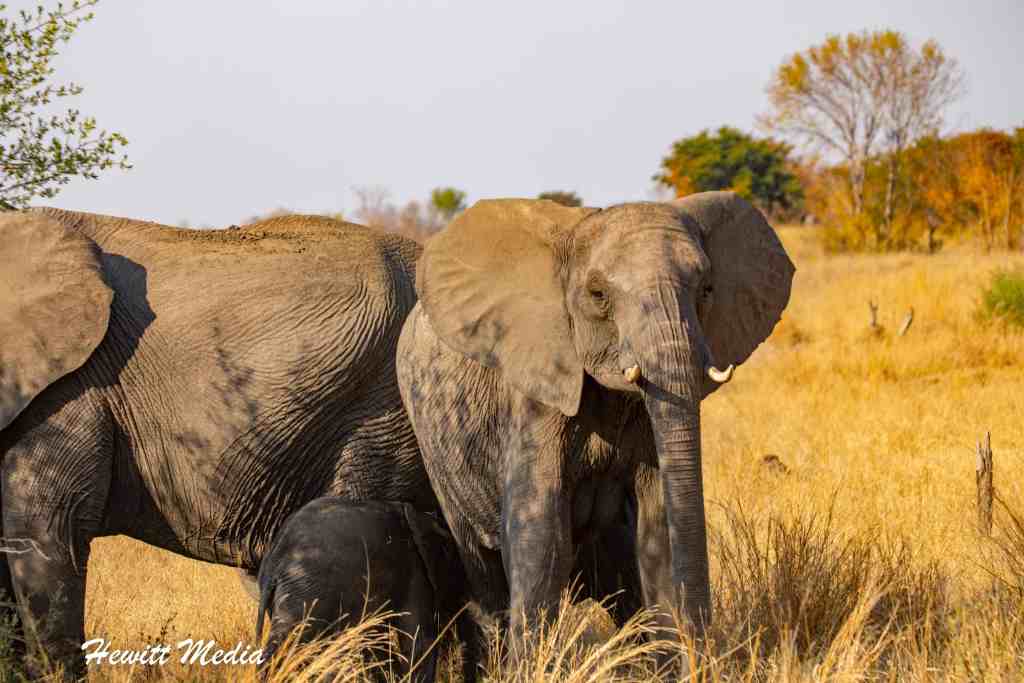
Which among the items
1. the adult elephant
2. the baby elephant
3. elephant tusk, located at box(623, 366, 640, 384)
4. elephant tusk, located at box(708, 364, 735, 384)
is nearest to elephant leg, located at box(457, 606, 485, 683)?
the baby elephant

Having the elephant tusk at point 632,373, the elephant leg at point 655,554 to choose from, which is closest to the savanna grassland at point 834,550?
the elephant leg at point 655,554

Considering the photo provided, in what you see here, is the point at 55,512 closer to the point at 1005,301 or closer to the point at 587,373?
the point at 587,373

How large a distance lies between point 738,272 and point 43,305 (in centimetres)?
286

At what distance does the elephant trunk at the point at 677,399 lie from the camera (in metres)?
4.30

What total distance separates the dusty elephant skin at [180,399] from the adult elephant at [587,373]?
537 mm

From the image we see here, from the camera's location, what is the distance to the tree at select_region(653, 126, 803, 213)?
41.8 meters

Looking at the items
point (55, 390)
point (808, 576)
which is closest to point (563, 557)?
point (808, 576)

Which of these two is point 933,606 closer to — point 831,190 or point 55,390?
point 55,390

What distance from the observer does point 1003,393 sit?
12125mm

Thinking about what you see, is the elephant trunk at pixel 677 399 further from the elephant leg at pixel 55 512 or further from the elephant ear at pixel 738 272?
the elephant leg at pixel 55 512

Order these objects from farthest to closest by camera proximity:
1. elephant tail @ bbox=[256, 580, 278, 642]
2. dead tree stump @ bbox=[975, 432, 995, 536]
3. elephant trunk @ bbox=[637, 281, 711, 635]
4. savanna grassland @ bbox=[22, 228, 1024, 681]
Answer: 1. dead tree stump @ bbox=[975, 432, 995, 536]
2. elephant tail @ bbox=[256, 580, 278, 642]
3. savanna grassland @ bbox=[22, 228, 1024, 681]
4. elephant trunk @ bbox=[637, 281, 711, 635]

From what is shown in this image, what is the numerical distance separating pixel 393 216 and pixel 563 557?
24.4m

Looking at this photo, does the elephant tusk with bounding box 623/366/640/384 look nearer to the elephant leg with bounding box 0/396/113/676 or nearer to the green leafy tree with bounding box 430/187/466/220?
the elephant leg with bounding box 0/396/113/676

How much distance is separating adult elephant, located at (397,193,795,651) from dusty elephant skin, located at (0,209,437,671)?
1.76 feet
